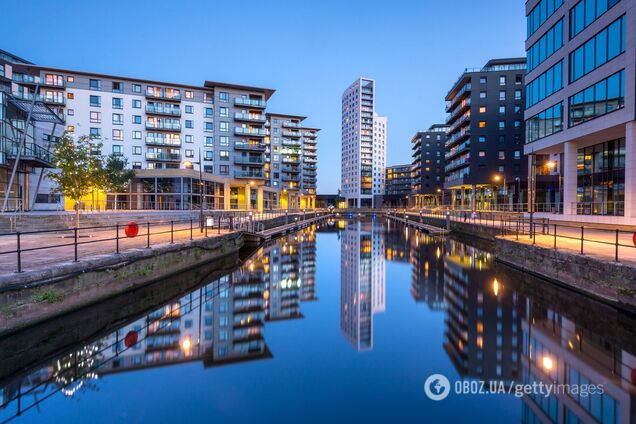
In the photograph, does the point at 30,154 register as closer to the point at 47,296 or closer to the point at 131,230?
the point at 131,230

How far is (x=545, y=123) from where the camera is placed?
32.9m

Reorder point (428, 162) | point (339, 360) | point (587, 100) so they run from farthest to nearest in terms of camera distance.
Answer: point (428, 162)
point (587, 100)
point (339, 360)

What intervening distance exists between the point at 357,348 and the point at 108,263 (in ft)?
25.8

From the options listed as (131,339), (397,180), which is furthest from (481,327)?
(397,180)

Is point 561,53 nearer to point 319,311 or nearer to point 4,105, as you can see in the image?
point 319,311

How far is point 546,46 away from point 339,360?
126 feet

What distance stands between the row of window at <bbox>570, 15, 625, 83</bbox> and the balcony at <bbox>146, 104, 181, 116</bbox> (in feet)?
190

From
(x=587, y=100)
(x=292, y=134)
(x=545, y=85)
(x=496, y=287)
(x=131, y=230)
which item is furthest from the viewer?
(x=292, y=134)

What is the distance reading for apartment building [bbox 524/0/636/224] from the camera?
22.4m

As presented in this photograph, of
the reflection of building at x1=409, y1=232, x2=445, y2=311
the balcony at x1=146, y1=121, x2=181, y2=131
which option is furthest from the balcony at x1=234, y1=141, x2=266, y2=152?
the reflection of building at x1=409, y1=232, x2=445, y2=311

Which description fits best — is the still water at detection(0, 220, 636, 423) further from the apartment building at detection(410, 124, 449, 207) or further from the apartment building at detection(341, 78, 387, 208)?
the apartment building at detection(341, 78, 387, 208)

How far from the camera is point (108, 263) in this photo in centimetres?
1043

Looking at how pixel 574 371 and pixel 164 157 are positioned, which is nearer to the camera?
pixel 574 371

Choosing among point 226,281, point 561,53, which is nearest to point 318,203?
point 561,53
